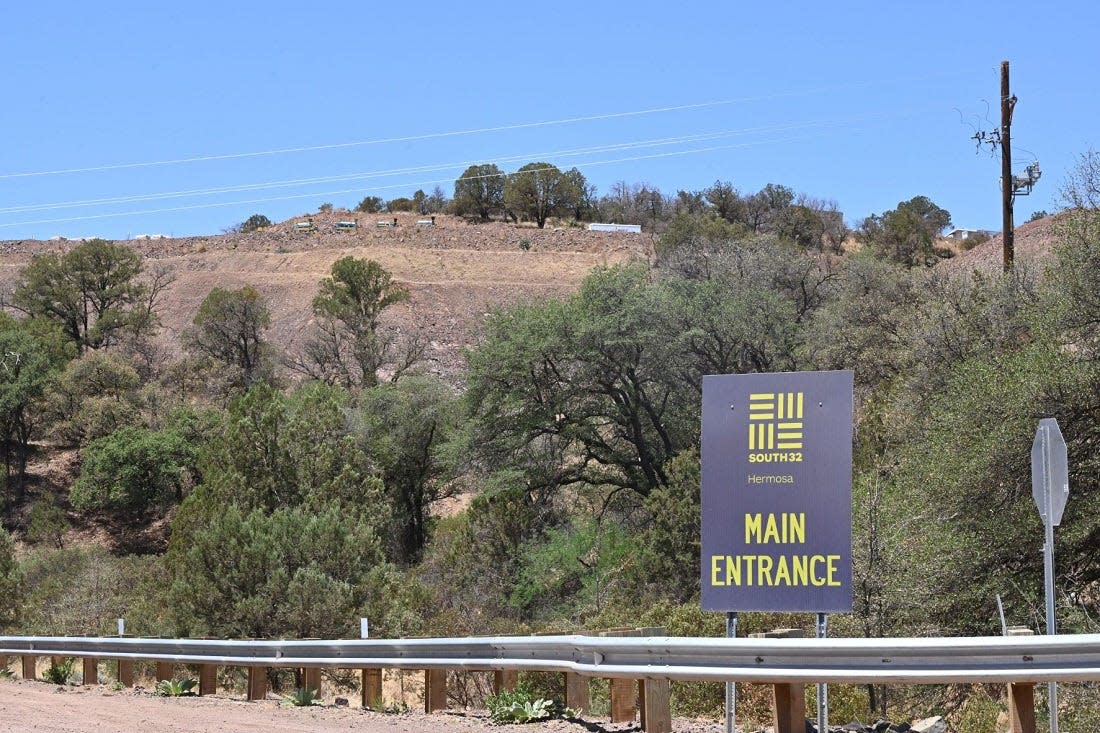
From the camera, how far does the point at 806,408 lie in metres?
8.87

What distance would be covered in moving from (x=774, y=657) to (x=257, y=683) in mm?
6996

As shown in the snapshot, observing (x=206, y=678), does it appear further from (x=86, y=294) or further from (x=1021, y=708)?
(x=86, y=294)

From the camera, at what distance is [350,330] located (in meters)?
72.6

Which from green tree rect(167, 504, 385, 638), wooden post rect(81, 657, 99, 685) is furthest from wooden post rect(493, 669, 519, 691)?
green tree rect(167, 504, 385, 638)

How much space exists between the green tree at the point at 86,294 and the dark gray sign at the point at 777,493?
75.2m

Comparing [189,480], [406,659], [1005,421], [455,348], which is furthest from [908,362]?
[455,348]

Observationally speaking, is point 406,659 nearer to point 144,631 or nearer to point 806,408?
point 806,408

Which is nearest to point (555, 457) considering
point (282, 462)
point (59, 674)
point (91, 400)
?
point (282, 462)

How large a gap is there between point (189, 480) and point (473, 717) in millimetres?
53703

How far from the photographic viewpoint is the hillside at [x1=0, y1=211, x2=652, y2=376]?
86625 mm

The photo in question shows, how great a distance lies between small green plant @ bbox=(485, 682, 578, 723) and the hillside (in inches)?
2666

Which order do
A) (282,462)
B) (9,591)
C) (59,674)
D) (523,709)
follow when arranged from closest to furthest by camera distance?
(523,709) < (59,674) < (9,591) < (282,462)

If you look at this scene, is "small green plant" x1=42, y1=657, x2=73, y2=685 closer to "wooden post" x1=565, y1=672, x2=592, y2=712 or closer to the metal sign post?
"wooden post" x1=565, y1=672, x2=592, y2=712

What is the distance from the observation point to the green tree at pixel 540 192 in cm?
11519
